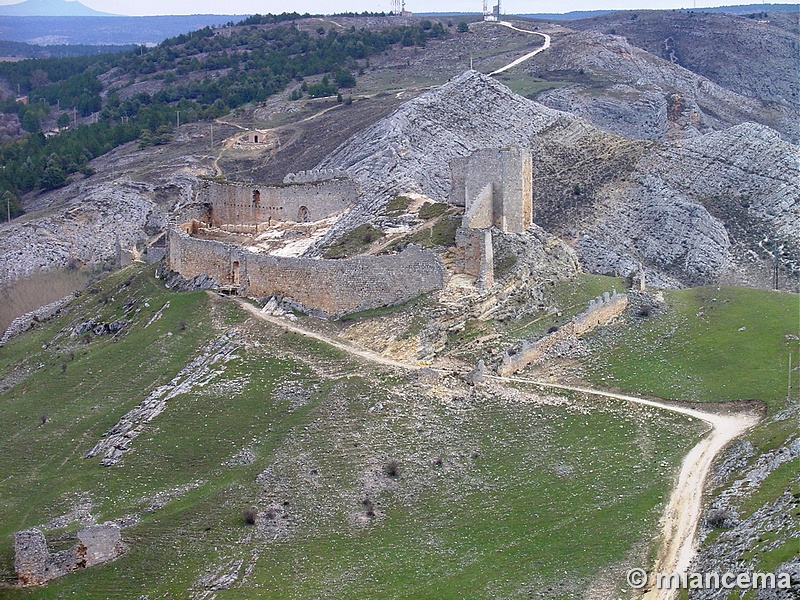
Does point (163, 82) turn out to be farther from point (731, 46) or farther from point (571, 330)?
point (571, 330)

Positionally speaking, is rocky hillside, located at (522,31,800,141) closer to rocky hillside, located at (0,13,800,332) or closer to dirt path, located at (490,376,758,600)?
rocky hillside, located at (0,13,800,332)

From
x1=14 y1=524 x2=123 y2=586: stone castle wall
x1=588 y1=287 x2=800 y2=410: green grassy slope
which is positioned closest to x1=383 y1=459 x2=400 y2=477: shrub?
x1=14 y1=524 x2=123 y2=586: stone castle wall

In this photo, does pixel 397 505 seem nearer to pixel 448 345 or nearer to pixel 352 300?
pixel 448 345

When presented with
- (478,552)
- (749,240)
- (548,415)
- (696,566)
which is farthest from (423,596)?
(749,240)

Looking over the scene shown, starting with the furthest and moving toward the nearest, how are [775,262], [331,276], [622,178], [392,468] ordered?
[622,178], [775,262], [331,276], [392,468]

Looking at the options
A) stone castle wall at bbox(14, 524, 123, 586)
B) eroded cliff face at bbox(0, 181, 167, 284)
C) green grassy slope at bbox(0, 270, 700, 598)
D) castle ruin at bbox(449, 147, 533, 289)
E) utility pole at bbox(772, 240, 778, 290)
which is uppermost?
castle ruin at bbox(449, 147, 533, 289)

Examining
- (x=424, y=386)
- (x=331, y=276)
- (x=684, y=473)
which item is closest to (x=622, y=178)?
(x=331, y=276)

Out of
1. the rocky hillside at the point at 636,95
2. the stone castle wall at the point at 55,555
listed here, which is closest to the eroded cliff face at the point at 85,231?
the rocky hillside at the point at 636,95
